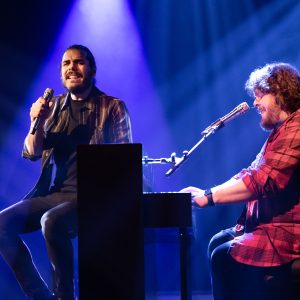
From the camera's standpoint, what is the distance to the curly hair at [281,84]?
238 cm

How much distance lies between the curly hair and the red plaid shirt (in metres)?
0.08

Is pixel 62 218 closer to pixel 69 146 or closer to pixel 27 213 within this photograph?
pixel 27 213

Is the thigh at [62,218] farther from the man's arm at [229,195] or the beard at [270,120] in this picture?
the beard at [270,120]

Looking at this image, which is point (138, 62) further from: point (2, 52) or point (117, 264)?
point (117, 264)

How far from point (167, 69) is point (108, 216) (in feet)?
7.79

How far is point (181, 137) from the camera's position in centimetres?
425

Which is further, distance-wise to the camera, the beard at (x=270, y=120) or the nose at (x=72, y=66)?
the nose at (x=72, y=66)

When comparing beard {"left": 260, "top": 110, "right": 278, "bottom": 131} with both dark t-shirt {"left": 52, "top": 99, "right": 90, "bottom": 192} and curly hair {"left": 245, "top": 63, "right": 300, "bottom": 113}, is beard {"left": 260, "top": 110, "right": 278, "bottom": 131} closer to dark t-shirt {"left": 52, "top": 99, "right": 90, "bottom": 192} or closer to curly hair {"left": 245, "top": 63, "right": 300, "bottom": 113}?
curly hair {"left": 245, "top": 63, "right": 300, "bottom": 113}

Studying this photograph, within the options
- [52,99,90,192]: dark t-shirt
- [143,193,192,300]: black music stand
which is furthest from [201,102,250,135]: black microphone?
[52,99,90,192]: dark t-shirt

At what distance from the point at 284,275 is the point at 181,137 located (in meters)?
2.16

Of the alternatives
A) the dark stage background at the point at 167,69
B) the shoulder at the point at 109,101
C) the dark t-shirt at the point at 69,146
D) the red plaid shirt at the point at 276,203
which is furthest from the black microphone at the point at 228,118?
the dark stage background at the point at 167,69

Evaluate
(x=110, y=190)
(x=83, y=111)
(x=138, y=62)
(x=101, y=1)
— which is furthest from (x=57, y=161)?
(x=101, y=1)

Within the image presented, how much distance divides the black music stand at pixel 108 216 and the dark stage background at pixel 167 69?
2019 mm

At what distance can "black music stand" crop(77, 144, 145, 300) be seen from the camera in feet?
6.88
